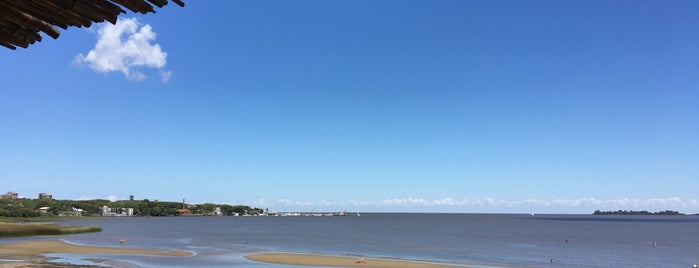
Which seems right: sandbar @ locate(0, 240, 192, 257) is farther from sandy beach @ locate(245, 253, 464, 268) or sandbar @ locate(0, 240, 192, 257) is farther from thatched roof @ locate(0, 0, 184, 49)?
thatched roof @ locate(0, 0, 184, 49)

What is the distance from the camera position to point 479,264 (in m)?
49.0

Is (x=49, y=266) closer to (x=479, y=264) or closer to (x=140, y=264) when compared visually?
(x=140, y=264)

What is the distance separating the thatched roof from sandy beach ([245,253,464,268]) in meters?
41.6

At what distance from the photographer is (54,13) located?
175 inches

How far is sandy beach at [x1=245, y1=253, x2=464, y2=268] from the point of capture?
45344 millimetres

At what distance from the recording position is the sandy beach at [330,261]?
45.3 m

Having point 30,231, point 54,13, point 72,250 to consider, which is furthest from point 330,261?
point 30,231

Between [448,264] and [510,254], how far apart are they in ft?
57.7

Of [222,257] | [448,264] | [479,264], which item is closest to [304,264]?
[222,257]

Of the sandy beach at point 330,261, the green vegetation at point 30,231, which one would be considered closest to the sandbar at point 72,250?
the sandy beach at point 330,261

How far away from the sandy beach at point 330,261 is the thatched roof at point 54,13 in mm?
41570

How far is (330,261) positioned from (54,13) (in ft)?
152

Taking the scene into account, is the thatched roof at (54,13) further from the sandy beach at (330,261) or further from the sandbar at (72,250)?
Result: the sandbar at (72,250)

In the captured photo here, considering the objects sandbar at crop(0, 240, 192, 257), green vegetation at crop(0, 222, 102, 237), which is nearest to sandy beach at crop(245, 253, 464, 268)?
sandbar at crop(0, 240, 192, 257)
